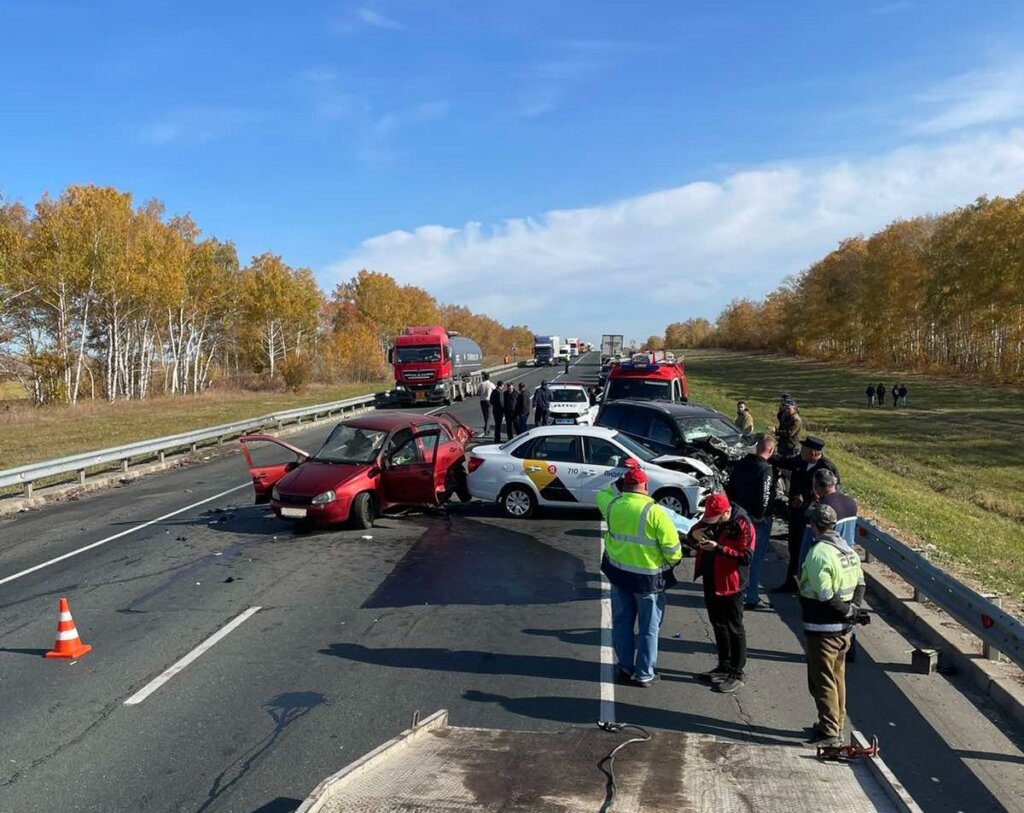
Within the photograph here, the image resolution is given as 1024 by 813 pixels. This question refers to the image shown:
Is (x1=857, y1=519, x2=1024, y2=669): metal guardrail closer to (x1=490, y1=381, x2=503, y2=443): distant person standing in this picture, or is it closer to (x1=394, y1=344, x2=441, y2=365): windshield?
(x1=490, y1=381, x2=503, y2=443): distant person standing

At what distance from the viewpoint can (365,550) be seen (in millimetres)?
10453

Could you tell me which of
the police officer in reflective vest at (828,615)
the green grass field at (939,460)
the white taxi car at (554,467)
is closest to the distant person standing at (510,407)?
the white taxi car at (554,467)

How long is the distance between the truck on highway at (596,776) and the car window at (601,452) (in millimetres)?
7164

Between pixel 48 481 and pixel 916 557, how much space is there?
18.2 m

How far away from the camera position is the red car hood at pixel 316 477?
439 inches

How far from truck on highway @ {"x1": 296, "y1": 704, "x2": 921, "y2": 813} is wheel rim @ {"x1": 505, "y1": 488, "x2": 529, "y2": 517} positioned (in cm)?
750

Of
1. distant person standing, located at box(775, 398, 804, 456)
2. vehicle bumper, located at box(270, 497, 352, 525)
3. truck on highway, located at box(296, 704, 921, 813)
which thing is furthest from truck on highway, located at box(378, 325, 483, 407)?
truck on highway, located at box(296, 704, 921, 813)

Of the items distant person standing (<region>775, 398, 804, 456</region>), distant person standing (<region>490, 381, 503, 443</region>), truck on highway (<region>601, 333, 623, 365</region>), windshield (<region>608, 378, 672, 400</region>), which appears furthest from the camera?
truck on highway (<region>601, 333, 623, 365</region>)

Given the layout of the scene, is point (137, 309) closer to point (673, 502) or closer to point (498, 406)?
point (498, 406)

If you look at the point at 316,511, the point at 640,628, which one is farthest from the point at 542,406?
the point at 640,628

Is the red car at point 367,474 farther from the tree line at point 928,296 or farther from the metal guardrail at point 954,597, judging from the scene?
the tree line at point 928,296

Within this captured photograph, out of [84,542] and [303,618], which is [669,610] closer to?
[303,618]

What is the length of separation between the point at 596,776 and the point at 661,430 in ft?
32.6

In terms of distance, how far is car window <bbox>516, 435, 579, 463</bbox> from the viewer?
1211 cm
